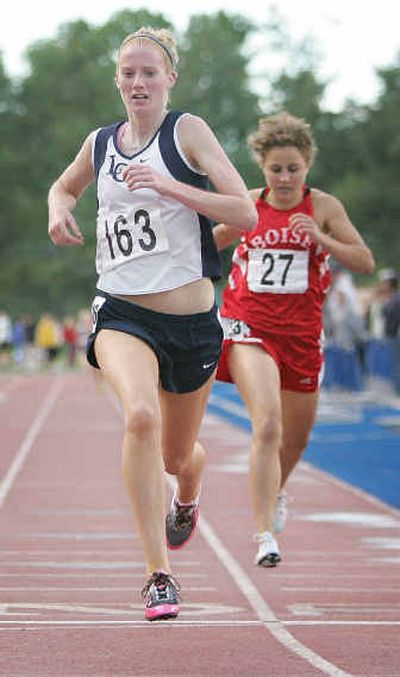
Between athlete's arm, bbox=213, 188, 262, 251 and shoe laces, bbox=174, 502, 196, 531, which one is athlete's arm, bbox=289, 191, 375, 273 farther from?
shoe laces, bbox=174, 502, 196, 531

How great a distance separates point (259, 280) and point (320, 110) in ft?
234

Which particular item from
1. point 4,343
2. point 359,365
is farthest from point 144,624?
point 4,343

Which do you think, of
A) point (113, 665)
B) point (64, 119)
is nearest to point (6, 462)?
point (113, 665)

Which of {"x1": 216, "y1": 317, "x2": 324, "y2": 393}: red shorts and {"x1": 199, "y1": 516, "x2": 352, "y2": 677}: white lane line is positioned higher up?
{"x1": 216, "y1": 317, "x2": 324, "y2": 393}: red shorts

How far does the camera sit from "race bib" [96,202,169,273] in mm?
6746

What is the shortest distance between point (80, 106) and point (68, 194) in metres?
91.8

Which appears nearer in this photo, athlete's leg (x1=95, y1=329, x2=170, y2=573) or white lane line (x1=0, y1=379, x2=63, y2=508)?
athlete's leg (x1=95, y1=329, x2=170, y2=573)

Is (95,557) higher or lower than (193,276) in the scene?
lower

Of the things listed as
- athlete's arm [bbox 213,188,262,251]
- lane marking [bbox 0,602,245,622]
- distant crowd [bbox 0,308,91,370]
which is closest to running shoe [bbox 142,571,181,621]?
lane marking [bbox 0,602,245,622]

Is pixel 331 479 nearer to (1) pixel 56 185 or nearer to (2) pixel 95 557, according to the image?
(2) pixel 95 557

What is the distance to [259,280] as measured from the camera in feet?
30.4

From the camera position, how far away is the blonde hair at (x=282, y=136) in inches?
363

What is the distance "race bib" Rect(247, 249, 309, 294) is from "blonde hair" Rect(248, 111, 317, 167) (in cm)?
48

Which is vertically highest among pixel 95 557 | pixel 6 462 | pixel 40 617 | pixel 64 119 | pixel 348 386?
pixel 40 617
